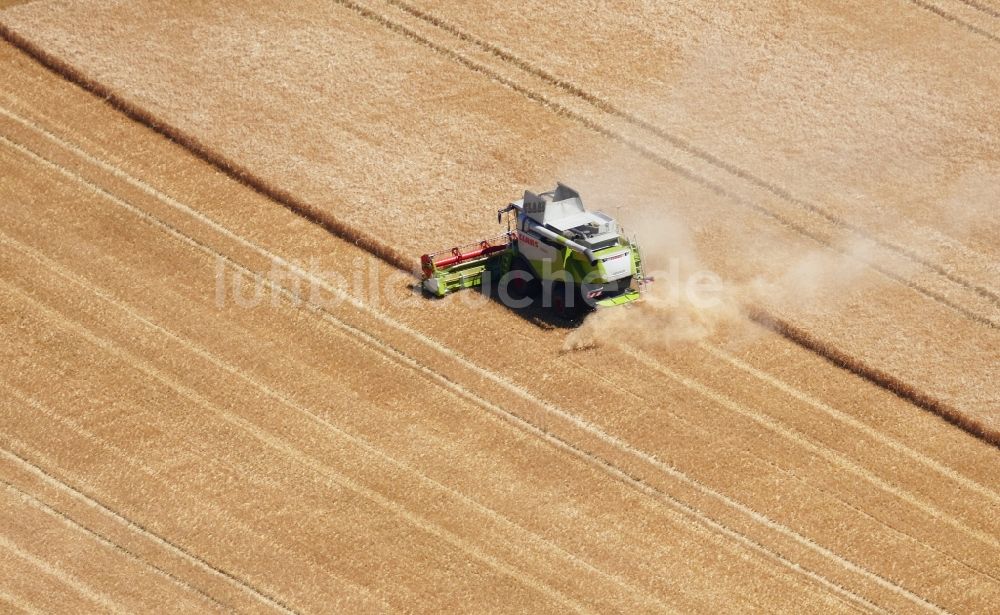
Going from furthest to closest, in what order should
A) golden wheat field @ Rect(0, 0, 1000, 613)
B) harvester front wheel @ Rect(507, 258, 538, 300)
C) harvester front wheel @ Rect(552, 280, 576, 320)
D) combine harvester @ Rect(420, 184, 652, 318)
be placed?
harvester front wheel @ Rect(507, 258, 538, 300) < harvester front wheel @ Rect(552, 280, 576, 320) < combine harvester @ Rect(420, 184, 652, 318) < golden wheat field @ Rect(0, 0, 1000, 613)

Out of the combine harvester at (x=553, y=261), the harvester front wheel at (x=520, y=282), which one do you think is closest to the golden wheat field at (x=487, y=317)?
the combine harvester at (x=553, y=261)

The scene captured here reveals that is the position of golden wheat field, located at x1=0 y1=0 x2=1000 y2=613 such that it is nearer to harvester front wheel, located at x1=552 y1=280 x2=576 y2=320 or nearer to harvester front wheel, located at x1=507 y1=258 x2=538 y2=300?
harvester front wheel, located at x1=552 y1=280 x2=576 y2=320

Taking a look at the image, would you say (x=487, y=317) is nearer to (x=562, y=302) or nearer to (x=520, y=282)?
(x=520, y=282)

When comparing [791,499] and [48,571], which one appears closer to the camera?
[48,571]

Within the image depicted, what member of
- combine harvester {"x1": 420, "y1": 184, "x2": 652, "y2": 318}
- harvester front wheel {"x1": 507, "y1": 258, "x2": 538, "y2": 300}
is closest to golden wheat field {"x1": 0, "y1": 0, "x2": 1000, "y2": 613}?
combine harvester {"x1": 420, "y1": 184, "x2": 652, "y2": 318}

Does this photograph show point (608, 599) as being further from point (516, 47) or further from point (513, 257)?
point (516, 47)

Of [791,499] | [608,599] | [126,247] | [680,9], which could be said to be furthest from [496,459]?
[680,9]
